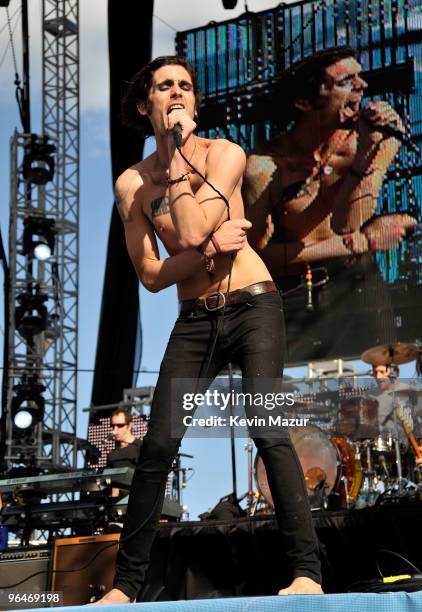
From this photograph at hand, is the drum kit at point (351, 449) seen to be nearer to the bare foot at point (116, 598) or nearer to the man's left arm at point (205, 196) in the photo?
the man's left arm at point (205, 196)

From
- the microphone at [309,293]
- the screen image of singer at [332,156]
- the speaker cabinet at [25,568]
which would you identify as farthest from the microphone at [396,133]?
the speaker cabinet at [25,568]

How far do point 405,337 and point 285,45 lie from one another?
3612 millimetres

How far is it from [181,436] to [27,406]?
7.91 metres

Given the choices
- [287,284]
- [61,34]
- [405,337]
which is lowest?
[405,337]

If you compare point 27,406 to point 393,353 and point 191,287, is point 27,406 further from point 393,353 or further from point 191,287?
point 191,287

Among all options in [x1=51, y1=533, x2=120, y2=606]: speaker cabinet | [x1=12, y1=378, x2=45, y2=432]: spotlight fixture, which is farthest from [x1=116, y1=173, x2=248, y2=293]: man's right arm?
[x1=12, y1=378, x2=45, y2=432]: spotlight fixture

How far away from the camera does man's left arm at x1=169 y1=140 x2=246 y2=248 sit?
282 centimetres

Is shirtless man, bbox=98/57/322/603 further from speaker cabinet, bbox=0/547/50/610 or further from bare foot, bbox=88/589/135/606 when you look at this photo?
speaker cabinet, bbox=0/547/50/610

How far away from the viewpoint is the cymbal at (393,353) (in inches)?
308

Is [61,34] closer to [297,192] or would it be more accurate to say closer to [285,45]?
[285,45]

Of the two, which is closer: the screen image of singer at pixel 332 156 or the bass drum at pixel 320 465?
the bass drum at pixel 320 465

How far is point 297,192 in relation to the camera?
1008 centimetres

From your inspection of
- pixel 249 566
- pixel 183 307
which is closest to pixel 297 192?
pixel 249 566

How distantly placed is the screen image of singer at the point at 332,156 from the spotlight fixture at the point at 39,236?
86.8 inches
